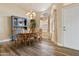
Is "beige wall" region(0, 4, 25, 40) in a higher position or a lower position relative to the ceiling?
lower

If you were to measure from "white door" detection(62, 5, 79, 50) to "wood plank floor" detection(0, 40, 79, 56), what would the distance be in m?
0.24

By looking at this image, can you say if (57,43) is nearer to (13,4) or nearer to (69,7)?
(69,7)

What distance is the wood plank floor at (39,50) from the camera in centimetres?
277

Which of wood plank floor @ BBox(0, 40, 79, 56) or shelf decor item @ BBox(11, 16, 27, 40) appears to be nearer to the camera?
wood plank floor @ BBox(0, 40, 79, 56)

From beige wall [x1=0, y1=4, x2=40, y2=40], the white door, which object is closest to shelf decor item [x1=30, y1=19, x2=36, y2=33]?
beige wall [x1=0, y1=4, x2=40, y2=40]

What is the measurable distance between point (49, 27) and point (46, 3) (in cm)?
60

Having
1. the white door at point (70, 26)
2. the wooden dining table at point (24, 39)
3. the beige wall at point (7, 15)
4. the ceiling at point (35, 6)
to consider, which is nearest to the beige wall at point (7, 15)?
the beige wall at point (7, 15)

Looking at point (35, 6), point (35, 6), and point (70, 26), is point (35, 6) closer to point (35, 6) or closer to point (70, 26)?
point (35, 6)

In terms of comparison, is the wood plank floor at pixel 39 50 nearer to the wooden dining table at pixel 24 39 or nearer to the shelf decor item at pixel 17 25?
the wooden dining table at pixel 24 39

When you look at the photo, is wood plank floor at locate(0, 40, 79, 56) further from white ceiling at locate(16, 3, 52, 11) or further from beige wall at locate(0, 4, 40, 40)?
white ceiling at locate(16, 3, 52, 11)

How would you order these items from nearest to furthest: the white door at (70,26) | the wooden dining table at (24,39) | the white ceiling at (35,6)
A: the white ceiling at (35,6) < the white door at (70,26) < the wooden dining table at (24,39)

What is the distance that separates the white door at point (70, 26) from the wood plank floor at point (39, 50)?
0.78 ft

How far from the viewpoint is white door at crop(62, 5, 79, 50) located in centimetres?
284

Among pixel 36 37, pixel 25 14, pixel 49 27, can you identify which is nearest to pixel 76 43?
pixel 49 27
